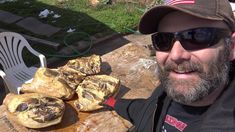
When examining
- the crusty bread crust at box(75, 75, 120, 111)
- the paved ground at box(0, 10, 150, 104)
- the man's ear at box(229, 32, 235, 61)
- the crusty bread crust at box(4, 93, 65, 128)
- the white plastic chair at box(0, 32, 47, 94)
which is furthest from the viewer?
the paved ground at box(0, 10, 150, 104)

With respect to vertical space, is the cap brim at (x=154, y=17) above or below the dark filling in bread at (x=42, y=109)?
above

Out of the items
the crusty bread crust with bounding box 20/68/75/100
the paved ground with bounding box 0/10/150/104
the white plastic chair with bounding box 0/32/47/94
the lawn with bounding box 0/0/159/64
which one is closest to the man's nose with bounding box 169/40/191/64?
the crusty bread crust with bounding box 20/68/75/100

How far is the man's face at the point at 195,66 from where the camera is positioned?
1920mm

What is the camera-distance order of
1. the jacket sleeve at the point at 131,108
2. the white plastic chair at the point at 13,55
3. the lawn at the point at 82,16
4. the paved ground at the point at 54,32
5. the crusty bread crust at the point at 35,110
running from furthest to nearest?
1. the lawn at the point at 82,16
2. the paved ground at the point at 54,32
3. the white plastic chair at the point at 13,55
4. the crusty bread crust at the point at 35,110
5. the jacket sleeve at the point at 131,108

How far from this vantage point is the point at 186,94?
77.0 inches

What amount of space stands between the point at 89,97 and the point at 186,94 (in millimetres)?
1964

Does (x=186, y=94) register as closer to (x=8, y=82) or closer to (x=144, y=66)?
(x=144, y=66)

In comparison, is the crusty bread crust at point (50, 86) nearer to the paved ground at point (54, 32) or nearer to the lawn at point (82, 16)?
the paved ground at point (54, 32)

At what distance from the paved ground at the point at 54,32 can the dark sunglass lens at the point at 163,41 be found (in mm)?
4767

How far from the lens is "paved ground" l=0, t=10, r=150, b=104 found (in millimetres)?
7523

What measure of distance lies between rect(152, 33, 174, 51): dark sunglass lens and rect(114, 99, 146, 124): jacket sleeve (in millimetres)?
583

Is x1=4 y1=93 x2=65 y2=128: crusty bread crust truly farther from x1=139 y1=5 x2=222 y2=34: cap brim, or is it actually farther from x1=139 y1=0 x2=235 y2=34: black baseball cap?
x1=139 y1=0 x2=235 y2=34: black baseball cap

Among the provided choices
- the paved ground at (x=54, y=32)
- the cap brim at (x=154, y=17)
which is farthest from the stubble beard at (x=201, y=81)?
the paved ground at (x=54, y=32)

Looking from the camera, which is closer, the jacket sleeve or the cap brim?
the cap brim
